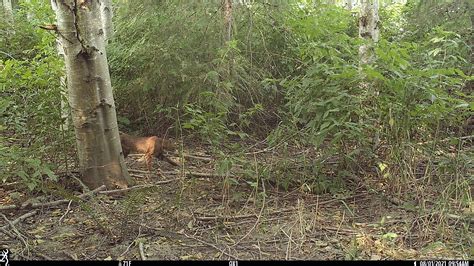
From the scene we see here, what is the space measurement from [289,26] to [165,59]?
1925 millimetres

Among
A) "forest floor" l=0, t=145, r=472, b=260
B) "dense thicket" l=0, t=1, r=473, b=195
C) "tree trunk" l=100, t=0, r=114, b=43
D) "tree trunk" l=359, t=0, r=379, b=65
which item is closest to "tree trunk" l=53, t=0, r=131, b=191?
"forest floor" l=0, t=145, r=472, b=260

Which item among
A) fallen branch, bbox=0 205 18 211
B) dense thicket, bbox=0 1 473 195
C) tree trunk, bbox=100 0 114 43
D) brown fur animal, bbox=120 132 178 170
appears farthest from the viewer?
tree trunk, bbox=100 0 114 43

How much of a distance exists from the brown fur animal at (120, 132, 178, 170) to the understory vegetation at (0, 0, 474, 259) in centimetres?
52

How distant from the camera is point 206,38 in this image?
261 inches

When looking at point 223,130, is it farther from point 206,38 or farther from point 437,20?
point 437,20

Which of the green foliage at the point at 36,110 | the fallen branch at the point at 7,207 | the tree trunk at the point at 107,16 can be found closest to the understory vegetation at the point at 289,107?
the green foliage at the point at 36,110

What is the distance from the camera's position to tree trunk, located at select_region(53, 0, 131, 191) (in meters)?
4.61

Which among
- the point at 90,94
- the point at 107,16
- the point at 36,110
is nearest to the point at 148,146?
the point at 90,94

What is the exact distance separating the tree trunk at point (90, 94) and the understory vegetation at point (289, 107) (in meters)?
0.43

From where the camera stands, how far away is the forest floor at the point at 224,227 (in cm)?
356

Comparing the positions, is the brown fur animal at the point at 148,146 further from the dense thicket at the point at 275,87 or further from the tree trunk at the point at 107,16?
the tree trunk at the point at 107,16

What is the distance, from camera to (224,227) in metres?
4.05
